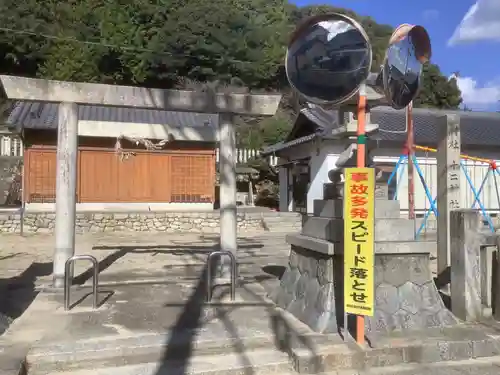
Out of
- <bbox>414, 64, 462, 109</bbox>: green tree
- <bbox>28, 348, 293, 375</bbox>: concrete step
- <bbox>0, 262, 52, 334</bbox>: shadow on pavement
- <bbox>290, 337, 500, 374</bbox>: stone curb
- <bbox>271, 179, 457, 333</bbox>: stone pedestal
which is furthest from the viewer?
<bbox>414, 64, 462, 109</bbox>: green tree

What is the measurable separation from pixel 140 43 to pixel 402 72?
3012cm

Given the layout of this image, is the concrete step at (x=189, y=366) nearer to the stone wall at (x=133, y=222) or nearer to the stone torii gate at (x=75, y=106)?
the stone torii gate at (x=75, y=106)

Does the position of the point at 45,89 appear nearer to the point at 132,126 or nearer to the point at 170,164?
the point at 132,126

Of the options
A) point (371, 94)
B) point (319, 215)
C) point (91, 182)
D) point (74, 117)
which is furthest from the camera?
point (91, 182)

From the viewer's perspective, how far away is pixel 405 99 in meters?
5.81

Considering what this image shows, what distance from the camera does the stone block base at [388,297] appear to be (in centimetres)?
540

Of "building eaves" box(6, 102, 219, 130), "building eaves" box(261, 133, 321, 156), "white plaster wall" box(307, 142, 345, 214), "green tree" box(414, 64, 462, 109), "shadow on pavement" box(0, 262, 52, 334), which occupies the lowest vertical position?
"shadow on pavement" box(0, 262, 52, 334)

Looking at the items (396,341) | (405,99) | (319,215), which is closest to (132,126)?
(319,215)

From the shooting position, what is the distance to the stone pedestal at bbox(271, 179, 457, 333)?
5426mm

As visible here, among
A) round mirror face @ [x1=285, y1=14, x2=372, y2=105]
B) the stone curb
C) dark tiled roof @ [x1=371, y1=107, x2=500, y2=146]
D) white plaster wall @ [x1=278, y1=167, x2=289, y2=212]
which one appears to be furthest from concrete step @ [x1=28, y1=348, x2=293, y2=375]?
white plaster wall @ [x1=278, y1=167, x2=289, y2=212]

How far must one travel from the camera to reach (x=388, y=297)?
553cm

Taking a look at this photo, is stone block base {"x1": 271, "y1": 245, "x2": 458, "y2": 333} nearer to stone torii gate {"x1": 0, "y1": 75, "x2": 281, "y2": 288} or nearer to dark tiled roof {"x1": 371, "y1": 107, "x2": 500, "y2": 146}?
stone torii gate {"x1": 0, "y1": 75, "x2": 281, "y2": 288}

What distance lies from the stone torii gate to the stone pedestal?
2527 millimetres

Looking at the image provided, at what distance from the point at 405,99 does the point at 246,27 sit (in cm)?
3100
